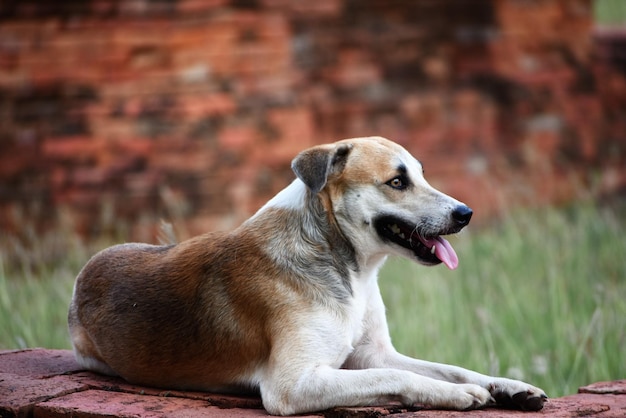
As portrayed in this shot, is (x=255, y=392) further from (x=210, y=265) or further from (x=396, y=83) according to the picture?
(x=396, y=83)

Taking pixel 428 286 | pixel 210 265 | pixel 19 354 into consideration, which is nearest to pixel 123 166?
pixel 428 286

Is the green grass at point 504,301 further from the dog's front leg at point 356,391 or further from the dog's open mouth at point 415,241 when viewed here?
the dog's front leg at point 356,391

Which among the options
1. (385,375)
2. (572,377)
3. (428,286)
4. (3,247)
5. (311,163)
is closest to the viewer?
(385,375)

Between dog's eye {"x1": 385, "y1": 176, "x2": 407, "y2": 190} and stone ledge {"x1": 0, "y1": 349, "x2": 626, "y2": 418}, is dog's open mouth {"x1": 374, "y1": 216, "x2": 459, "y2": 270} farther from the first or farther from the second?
stone ledge {"x1": 0, "y1": 349, "x2": 626, "y2": 418}

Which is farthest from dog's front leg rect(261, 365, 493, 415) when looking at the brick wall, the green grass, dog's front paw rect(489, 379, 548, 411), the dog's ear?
the brick wall

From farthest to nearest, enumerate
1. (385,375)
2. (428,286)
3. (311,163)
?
1. (428,286)
2. (311,163)
3. (385,375)

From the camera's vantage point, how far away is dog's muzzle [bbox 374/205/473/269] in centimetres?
434

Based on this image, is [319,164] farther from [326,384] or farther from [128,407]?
[128,407]

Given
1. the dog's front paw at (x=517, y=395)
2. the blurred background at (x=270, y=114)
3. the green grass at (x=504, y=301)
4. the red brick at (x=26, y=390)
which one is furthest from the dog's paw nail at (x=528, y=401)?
the blurred background at (x=270, y=114)

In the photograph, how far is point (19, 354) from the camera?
17.1ft

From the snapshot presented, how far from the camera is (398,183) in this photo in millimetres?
4430

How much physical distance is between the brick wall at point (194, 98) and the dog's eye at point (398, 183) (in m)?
6.09

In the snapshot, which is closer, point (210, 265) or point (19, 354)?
point (210, 265)

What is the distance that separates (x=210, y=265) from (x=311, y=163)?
656 millimetres
